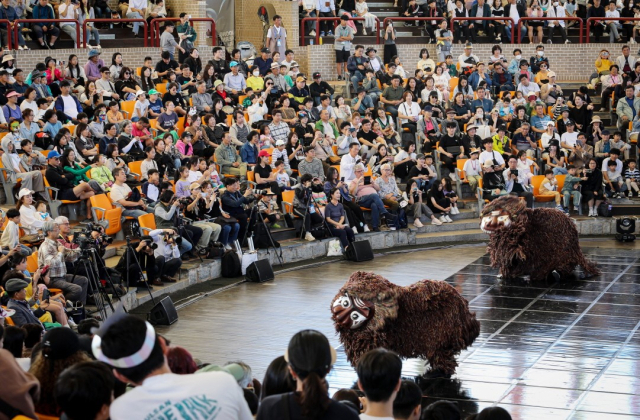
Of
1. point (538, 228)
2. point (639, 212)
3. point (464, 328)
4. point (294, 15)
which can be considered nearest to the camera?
point (464, 328)

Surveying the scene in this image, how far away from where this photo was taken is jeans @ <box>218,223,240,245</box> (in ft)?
49.8

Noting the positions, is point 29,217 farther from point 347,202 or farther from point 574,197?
point 574,197

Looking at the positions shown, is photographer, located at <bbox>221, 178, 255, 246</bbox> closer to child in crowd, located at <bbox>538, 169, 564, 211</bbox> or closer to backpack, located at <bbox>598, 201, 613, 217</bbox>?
child in crowd, located at <bbox>538, 169, 564, 211</bbox>

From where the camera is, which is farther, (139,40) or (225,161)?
(139,40)

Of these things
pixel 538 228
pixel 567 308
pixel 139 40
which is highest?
pixel 139 40

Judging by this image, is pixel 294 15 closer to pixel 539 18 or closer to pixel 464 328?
pixel 539 18

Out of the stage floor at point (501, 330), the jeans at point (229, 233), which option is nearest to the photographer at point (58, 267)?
the stage floor at point (501, 330)

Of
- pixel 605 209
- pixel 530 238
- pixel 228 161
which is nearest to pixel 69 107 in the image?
pixel 228 161

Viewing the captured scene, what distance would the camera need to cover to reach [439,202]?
60.5ft

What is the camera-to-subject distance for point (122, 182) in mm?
14734

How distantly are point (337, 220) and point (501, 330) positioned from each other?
214 inches

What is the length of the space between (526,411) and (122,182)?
7.94m

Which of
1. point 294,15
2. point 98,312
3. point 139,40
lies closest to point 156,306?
point 98,312

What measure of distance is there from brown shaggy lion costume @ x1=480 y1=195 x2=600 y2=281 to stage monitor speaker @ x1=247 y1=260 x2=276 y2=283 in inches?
131
